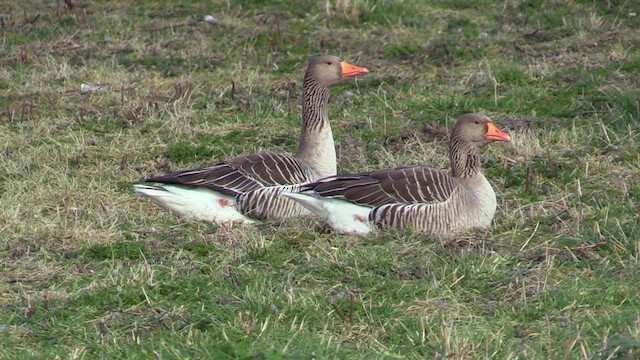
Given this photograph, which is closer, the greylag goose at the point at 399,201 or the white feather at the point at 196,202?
the greylag goose at the point at 399,201

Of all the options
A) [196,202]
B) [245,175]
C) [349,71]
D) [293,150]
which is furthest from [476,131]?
[293,150]

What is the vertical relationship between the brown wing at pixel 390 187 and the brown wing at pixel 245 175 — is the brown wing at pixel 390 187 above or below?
above

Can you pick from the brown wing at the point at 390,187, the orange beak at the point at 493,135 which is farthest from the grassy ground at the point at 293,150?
the orange beak at the point at 493,135

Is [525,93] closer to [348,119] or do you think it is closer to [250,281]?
[348,119]

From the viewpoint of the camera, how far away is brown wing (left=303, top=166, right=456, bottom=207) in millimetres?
7582

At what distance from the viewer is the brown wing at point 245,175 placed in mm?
7941

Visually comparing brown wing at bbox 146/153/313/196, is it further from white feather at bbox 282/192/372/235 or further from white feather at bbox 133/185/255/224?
white feather at bbox 282/192/372/235

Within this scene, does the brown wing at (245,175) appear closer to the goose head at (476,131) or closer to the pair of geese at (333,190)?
the pair of geese at (333,190)

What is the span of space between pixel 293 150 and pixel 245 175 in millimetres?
1622

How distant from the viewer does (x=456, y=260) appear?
684 cm

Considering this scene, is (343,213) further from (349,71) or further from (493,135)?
(349,71)

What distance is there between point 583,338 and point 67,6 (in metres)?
9.44

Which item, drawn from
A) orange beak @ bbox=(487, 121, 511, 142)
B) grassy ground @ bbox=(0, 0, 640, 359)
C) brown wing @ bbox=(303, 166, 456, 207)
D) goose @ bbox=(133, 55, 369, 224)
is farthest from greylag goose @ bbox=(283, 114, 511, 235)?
orange beak @ bbox=(487, 121, 511, 142)

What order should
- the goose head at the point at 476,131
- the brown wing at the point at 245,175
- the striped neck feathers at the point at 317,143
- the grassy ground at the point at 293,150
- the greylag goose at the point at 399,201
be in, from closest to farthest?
the grassy ground at the point at 293,150 < the greylag goose at the point at 399,201 < the brown wing at the point at 245,175 < the goose head at the point at 476,131 < the striped neck feathers at the point at 317,143
